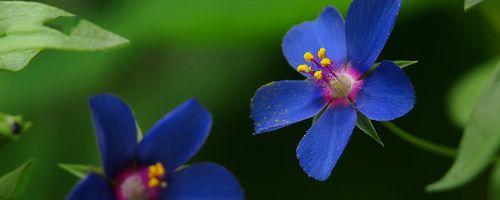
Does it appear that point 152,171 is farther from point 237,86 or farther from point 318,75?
point 237,86

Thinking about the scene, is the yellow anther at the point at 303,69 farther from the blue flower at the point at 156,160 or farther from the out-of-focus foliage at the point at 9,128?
the out-of-focus foliage at the point at 9,128

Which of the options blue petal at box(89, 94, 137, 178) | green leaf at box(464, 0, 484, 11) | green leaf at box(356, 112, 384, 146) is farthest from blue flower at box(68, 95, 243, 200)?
green leaf at box(464, 0, 484, 11)

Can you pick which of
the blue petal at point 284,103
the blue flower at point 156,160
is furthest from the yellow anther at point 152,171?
the blue petal at point 284,103

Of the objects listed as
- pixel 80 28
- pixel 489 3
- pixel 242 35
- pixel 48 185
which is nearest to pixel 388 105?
pixel 80 28

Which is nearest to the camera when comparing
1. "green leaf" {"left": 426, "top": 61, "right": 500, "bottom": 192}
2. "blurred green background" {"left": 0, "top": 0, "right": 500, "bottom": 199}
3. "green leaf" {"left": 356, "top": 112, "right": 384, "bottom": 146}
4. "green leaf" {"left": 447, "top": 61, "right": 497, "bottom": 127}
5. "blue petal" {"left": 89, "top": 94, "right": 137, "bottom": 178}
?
"green leaf" {"left": 426, "top": 61, "right": 500, "bottom": 192}

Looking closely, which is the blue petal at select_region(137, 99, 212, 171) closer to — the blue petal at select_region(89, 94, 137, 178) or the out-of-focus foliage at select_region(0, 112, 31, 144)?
the blue petal at select_region(89, 94, 137, 178)

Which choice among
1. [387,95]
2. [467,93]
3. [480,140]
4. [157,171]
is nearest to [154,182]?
[157,171]

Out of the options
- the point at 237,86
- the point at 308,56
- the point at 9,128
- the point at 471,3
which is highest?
the point at 471,3
